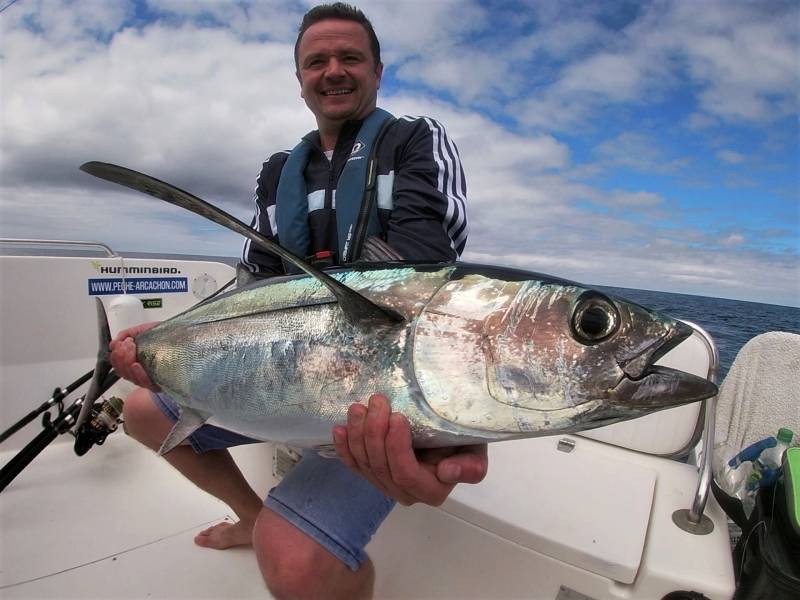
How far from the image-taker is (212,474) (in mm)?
2139

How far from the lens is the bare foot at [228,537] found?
218cm

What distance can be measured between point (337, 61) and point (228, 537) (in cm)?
232

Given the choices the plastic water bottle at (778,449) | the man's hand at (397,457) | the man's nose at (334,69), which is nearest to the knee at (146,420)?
the man's hand at (397,457)

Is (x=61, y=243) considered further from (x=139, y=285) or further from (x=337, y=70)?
(x=337, y=70)

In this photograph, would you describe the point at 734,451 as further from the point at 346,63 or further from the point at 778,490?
the point at 346,63

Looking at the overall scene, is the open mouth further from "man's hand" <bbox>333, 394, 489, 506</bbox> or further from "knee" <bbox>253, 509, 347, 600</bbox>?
"knee" <bbox>253, 509, 347, 600</bbox>

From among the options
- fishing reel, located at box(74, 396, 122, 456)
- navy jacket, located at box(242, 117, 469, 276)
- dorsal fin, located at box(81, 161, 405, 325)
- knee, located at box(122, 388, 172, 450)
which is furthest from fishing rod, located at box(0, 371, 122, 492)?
dorsal fin, located at box(81, 161, 405, 325)

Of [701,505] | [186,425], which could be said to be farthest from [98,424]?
[701,505]

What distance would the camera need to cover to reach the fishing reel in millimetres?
2664

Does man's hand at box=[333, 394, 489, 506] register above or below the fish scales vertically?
below

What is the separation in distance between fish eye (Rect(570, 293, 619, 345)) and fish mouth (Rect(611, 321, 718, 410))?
7 centimetres

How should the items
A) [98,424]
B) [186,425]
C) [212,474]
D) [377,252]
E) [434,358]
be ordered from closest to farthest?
[434,358] < [377,252] < [186,425] < [212,474] < [98,424]

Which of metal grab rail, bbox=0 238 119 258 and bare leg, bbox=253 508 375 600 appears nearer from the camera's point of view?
bare leg, bbox=253 508 375 600

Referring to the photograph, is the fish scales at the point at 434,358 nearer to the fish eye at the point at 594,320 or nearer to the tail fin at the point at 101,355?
the fish eye at the point at 594,320
